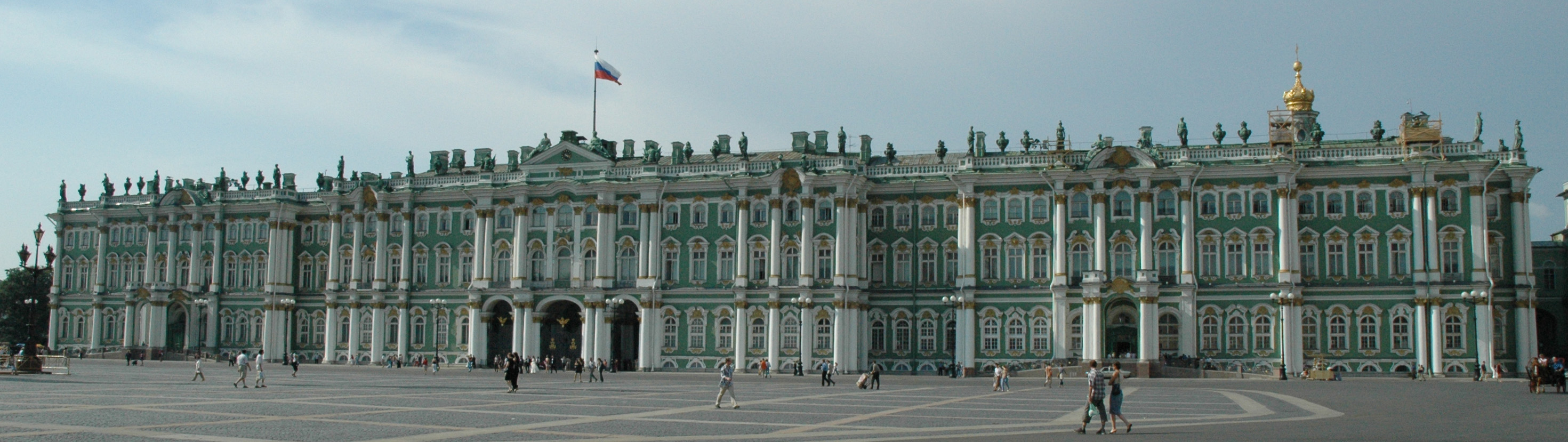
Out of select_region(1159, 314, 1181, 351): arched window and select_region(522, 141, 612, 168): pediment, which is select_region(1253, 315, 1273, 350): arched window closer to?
select_region(1159, 314, 1181, 351): arched window

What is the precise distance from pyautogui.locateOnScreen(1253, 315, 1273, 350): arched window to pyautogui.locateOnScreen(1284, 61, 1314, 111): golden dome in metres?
16.9

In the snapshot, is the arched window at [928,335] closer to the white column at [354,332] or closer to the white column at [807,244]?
the white column at [807,244]

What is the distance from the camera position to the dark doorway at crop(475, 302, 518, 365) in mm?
83250

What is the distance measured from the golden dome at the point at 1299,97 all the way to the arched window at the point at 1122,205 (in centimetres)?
1582

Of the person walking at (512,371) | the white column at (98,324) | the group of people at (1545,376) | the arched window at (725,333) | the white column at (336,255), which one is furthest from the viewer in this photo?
the white column at (98,324)

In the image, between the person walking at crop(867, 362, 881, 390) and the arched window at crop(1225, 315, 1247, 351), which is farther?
the arched window at crop(1225, 315, 1247, 351)

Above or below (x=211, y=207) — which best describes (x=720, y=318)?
below

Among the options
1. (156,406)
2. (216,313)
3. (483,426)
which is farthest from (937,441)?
(216,313)

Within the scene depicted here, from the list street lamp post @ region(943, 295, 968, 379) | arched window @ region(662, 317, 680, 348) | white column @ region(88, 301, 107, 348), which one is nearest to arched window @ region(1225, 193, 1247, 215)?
street lamp post @ region(943, 295, 968, 379)

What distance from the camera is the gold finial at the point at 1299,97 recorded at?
81500mm

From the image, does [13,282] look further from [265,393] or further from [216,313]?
[265,393]

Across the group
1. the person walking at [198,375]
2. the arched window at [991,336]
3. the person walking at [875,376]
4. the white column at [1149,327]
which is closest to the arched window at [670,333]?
the arched window at [991,336]

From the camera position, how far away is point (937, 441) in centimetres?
2722

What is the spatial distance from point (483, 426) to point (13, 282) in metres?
98.0
